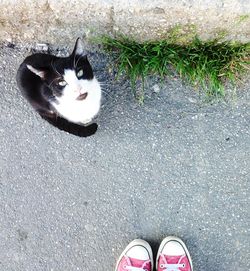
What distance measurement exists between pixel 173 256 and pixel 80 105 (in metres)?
0.86

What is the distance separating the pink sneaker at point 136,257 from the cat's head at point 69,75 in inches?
29.5

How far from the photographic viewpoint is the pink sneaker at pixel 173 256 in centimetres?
190

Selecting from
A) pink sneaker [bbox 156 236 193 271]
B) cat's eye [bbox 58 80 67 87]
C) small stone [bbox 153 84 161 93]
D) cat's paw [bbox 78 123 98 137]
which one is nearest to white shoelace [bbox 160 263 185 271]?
pink sneaker [bbox 156 236 193 271]

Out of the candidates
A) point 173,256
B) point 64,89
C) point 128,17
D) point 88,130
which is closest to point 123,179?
point 88,130

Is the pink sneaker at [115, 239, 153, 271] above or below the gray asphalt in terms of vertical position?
below

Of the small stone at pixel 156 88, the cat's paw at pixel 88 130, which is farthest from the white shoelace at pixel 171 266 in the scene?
the small stone at pixel 156 88

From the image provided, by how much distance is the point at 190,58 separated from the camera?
1.81 m

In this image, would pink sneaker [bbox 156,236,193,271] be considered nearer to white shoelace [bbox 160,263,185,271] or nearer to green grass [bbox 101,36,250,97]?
white shoelace [bbox 160,263,185,271]

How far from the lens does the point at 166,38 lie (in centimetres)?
179

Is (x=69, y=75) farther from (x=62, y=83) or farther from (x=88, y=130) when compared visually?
(x=88, y=130)

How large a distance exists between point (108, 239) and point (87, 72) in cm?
82

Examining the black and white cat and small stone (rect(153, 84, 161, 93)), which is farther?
small stone (rect(153, 84, 161, 93))

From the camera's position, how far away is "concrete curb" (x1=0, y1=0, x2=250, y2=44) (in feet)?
5.38

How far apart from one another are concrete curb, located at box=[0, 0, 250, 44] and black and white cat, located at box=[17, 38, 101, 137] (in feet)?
0.55
